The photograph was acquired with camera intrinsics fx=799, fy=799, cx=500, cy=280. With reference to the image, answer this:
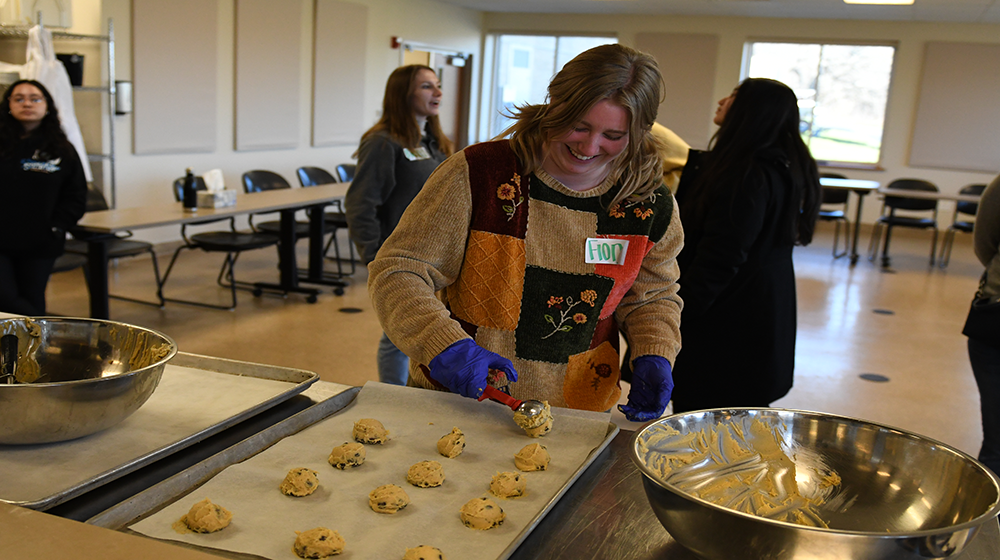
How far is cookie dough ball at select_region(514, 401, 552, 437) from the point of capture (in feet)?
4.15

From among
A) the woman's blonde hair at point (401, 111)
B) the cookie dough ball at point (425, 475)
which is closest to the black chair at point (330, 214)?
the woman's blonde hair at point (401, 111)

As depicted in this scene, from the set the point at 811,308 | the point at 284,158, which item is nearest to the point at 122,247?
the point at 284,158

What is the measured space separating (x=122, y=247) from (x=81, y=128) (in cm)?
198

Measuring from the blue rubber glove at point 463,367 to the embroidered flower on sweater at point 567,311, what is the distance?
0.64ft

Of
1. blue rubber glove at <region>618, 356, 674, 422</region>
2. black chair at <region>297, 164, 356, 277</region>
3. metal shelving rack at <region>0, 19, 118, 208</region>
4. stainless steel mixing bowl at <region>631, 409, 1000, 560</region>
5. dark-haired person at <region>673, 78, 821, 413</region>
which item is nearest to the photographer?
stainless steel mixing bowl at <region>631, 409, 1000, 560</region>

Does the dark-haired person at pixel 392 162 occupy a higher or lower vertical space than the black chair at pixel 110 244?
higher

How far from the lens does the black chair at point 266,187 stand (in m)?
5.84

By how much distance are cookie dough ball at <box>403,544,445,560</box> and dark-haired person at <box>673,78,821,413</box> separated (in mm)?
1563

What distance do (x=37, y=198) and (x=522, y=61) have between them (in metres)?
9.49

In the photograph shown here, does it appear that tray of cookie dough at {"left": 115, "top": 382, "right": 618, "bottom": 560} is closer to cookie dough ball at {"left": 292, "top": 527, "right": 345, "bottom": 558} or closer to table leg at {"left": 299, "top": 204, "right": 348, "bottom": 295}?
cookie dough ball at {"left": 292, "top": 527, "right": 345, "bottom": 558}

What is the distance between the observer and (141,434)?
3.77 feet


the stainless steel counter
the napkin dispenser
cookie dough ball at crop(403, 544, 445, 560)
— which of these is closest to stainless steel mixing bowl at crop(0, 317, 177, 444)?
cookie dough ball at crop(403, 544, 445, 560)

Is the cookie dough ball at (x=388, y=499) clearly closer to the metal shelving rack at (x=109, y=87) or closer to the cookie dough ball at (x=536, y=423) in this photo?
the cookie dough ball at (x=536, y=423)

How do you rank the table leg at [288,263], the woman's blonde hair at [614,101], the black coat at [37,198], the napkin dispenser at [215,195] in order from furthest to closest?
the table leg at [288,263]
the napkin dispenser at [215,195]
the black coat at [37,198]
the woman's blonde hair at [614,101]
